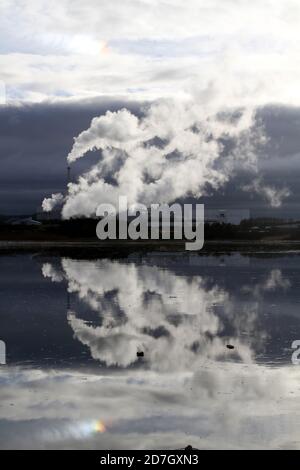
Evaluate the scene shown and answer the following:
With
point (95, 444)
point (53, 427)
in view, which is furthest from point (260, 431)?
point (53, 427)

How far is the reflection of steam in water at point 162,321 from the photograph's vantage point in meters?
17.1

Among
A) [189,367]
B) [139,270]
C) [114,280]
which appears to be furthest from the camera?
[139,270]

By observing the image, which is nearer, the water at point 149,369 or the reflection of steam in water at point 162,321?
the water at point 149,369

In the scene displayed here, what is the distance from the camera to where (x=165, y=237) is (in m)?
97.2

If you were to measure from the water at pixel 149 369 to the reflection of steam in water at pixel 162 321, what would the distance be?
38mm

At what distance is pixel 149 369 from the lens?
15.6 meters

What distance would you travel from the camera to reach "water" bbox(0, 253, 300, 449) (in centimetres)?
1134

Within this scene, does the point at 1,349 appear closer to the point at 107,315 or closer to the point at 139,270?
the point at 107,315

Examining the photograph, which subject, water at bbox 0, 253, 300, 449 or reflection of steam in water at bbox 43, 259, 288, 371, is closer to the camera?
water at bbox 0, 253, 300, 449

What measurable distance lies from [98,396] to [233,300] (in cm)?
1486

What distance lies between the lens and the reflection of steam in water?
17.1m

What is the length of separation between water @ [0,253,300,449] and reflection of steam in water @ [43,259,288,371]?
0.04 meters

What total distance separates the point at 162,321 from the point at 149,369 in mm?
6489

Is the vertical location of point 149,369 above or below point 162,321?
below
